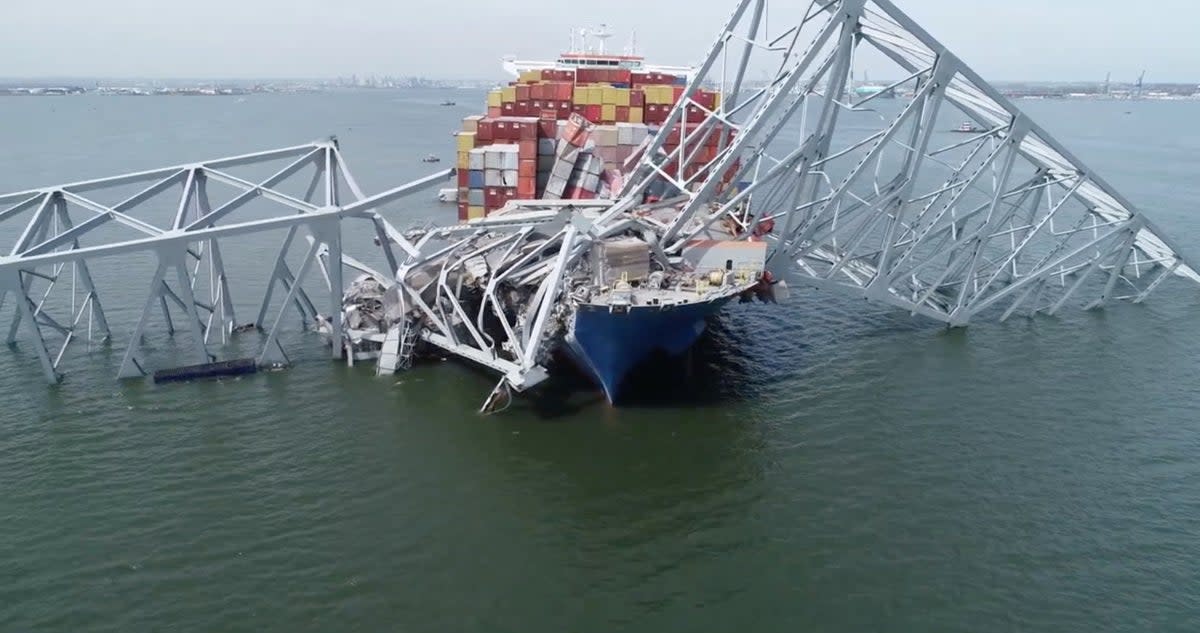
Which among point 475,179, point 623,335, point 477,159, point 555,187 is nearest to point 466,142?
point 477,159

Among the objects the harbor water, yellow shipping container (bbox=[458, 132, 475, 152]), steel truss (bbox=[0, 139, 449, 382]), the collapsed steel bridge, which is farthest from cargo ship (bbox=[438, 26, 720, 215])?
the harbor water

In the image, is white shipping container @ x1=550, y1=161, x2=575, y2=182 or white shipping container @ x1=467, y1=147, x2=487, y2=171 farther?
white shipping container @ x1=467, y1=147, x2=487, y2=171

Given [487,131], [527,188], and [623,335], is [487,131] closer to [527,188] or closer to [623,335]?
[527,188]

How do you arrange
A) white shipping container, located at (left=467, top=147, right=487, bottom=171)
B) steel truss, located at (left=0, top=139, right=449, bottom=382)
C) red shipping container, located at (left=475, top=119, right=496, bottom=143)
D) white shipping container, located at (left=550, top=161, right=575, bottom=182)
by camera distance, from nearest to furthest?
steel truss, located at (left=0, top=139, right=449, bottom=382), white shipping container, located at (left=550, top=161, right=575, bottom=182), white shipping container, located at (left=467, top=147, right=487, bottom=171), red shipping container, located at (left=475, top=119, right=496, bottom=143)

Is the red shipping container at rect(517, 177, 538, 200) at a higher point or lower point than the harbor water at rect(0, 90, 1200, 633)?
higher

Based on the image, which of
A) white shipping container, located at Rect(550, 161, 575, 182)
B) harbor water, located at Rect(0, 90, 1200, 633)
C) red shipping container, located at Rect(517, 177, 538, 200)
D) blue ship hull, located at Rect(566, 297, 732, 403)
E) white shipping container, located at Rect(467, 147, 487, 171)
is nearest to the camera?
harbor water, located at Rect(0, 90, 1200, 633)

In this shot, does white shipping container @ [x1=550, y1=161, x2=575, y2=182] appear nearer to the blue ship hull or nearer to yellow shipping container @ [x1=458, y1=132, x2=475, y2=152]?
yellow shipping container @ [x1=458, y1=132, x2=475, y2=152]

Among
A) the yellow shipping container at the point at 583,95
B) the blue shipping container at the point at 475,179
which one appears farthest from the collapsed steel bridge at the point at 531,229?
the yellow shipping container at the point at 583,95
